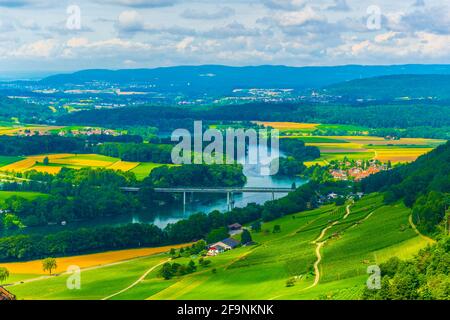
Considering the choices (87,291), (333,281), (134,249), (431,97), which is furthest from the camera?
(431,97)

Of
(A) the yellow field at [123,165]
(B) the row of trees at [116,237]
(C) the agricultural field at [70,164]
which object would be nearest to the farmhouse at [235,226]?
(B) the row of trees at [116,237]

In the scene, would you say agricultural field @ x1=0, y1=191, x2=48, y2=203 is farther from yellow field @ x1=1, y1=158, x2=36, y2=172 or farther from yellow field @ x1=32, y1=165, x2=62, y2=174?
yellow field @ x1=1, y1=158, x2=36, y2=172

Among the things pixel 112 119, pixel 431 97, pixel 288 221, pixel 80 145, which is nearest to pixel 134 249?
pixel 288 221

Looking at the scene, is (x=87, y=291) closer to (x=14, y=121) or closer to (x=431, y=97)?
(x=14, y=121)

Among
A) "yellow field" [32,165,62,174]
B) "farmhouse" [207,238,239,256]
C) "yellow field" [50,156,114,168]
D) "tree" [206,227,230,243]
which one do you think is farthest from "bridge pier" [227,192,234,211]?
"yellow field" [50,156,114,168]

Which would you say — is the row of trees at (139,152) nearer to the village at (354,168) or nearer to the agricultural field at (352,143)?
the agricultural field at (352,143)

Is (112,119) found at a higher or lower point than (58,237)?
higher

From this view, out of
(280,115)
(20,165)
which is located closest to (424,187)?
(20,165)
